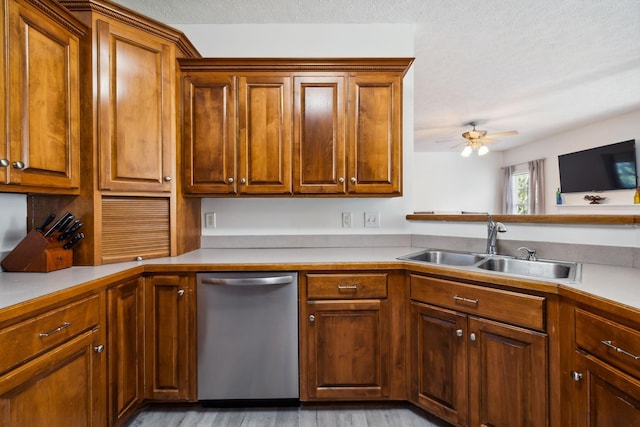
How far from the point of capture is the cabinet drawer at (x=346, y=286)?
1.73 meters

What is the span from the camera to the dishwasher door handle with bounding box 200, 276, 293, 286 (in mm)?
1679

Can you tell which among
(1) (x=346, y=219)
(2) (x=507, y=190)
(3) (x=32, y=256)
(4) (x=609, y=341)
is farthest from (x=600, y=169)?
(3) (x=32, y=256)

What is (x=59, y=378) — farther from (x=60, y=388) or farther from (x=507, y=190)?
(x=507, y=190)

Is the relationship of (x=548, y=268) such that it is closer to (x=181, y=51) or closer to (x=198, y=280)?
(x=198, y=280)

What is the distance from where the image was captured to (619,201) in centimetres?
508

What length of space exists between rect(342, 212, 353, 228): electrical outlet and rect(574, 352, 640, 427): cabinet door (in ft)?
4.97

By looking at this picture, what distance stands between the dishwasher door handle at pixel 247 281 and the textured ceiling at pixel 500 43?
1.91 m

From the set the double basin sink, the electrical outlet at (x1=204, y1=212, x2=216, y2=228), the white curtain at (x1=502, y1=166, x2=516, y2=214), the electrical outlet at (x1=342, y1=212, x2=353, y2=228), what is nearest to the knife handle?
the electrical outlet at (x1=204, y1=212, x2=216, y2=228)

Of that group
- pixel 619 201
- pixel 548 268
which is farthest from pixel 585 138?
pixel 548 268

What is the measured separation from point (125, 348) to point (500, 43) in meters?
3.59

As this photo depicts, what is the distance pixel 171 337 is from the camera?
170 centimetres

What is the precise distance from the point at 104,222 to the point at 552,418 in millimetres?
2318

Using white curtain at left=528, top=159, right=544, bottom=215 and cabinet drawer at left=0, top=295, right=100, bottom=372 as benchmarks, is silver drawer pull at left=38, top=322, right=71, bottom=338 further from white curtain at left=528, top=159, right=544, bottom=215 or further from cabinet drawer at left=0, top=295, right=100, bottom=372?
white curtain at left=528, top=159, right=544, bottom=215

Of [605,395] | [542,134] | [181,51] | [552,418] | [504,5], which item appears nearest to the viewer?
[605,395]
